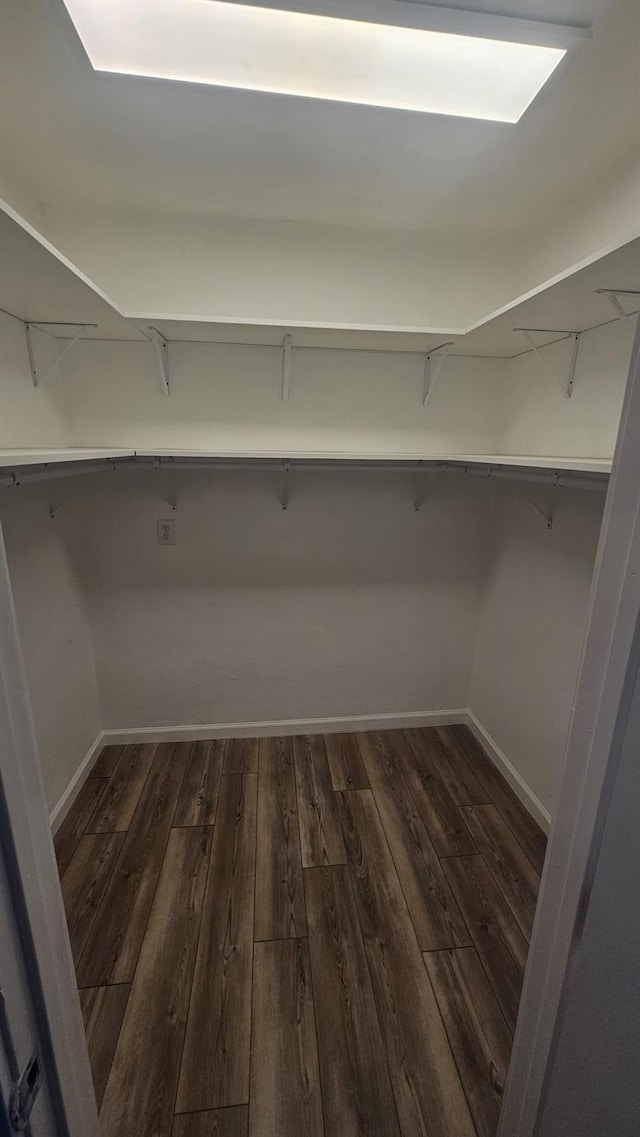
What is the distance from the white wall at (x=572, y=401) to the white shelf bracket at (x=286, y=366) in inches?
42.7

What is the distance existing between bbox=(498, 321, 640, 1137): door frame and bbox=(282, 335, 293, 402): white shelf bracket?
4.71 ft

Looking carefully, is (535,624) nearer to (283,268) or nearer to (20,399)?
(283,268)

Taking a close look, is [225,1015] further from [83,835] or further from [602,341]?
[602,341]

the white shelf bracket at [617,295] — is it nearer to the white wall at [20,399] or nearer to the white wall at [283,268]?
the white wall at [283,268]

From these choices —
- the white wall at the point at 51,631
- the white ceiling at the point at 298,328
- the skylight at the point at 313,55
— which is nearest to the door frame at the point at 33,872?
the white ceiling at the point at 298,328

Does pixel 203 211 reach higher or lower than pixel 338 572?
higher

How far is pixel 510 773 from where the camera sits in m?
2.12

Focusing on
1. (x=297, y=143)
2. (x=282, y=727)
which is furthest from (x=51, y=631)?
(x=297, y=143)

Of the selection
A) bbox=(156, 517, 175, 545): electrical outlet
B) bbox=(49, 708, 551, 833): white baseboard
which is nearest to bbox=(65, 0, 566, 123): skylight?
bbox=(156, 517, 175, 545): electrical outlet

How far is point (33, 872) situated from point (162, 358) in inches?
73.2

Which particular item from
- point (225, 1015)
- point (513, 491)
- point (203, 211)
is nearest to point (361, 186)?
point (203, 211)

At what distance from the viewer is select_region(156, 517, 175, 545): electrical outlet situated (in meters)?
2.06

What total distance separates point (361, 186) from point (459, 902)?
8.78 ft

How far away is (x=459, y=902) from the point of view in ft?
5.13
